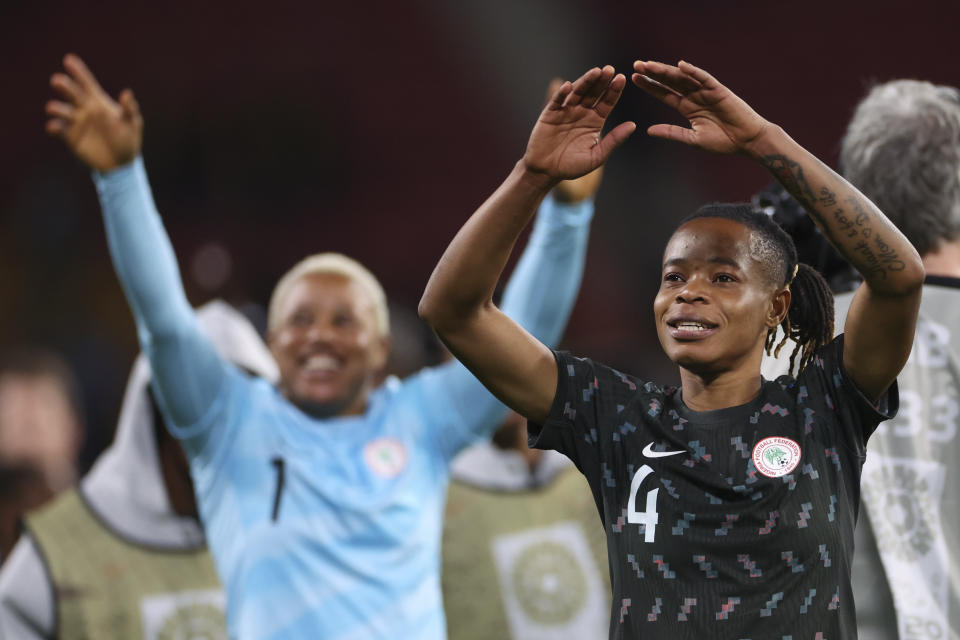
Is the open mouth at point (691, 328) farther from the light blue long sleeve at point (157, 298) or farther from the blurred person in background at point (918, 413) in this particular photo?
the light blue long sleeve at point (157, 298)

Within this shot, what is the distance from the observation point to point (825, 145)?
5801 millimetres

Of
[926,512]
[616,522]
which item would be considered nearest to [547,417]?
[616,522]

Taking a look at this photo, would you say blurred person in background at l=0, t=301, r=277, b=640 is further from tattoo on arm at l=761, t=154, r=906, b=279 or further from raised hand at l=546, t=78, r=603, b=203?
tattoo on arm at l=761, t=154, r=906, b=279

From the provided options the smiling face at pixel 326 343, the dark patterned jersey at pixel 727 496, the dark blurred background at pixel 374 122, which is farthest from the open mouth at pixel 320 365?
the dark blurred background at pixel 374 122

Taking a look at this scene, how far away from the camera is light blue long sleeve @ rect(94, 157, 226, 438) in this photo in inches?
104

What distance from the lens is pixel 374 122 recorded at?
262 inches

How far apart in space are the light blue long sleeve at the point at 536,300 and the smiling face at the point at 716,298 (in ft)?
3.98

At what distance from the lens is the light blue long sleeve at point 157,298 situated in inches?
104

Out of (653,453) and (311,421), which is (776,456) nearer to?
(653,453)

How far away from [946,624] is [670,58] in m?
4.70

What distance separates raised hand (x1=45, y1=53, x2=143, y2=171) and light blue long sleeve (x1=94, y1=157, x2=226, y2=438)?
41 millimetres

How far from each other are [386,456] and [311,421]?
22cm

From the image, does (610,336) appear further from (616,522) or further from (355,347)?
(616,522)

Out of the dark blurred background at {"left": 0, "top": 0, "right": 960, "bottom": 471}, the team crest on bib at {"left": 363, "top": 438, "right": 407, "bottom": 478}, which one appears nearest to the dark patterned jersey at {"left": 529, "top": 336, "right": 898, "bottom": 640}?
the team crest on bib at {"left": 363, "top": 438, "right": 407, "bottom": 478}
